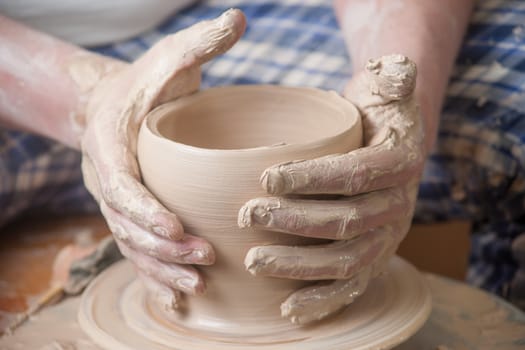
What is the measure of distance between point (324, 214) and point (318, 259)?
0.08 meters

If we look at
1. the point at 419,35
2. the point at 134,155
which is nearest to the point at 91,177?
the point at 134,155

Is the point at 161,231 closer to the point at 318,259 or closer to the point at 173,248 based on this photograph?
the point at 173,248

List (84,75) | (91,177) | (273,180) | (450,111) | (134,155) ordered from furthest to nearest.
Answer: (450,111) → (84,75) → (91,177) → (134,155) → (273,180)

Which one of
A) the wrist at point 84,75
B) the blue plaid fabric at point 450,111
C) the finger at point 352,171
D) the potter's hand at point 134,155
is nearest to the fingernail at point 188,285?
the potter's hand at point 134,155

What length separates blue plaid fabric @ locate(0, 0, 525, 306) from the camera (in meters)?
1.72

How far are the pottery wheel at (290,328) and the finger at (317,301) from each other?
0.09 ft

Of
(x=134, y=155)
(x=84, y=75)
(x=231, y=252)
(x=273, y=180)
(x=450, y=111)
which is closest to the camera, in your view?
(x=273, y=180)

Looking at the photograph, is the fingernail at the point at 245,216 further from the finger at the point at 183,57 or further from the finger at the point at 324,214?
the finger at the point at 183,57

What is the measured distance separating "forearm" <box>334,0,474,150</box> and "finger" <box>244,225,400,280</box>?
1.14 ft

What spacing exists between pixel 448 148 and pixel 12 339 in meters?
1.13

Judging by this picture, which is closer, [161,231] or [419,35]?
[161,231]

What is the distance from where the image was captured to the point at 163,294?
1182 millimetres

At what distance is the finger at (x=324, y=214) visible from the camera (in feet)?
3.37

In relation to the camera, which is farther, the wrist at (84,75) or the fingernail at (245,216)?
the wrist at (84,75)
